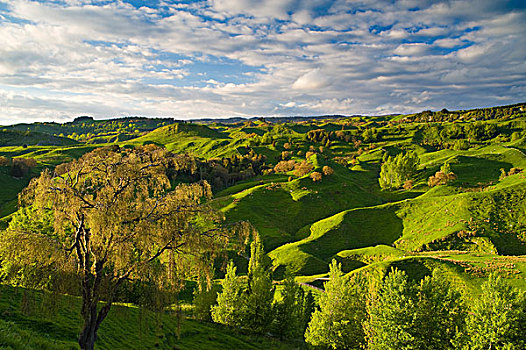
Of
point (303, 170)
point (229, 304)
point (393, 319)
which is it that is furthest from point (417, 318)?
point (303, 170)

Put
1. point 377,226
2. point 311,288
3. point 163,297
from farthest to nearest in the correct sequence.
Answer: point 377,226 → point 311,288 → point 163,297

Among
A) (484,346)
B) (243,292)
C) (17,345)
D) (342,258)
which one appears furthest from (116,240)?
(342,258)

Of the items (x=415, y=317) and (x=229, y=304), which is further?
(x=229, y=304)

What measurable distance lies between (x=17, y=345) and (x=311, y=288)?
55297mm

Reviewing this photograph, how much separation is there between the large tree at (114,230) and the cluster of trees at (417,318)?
2643 centimetres

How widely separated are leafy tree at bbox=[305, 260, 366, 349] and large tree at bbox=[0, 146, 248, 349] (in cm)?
2719

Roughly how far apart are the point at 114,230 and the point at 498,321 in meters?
35.2

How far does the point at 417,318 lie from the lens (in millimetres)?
32094

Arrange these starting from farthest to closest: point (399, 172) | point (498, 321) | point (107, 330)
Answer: point (399, 172), point (107, 330), point (498, 321)

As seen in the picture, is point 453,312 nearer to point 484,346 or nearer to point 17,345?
point 484,346

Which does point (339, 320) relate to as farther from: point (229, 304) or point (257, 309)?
point (229, 304)

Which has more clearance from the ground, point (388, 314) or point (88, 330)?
point (88, 330)

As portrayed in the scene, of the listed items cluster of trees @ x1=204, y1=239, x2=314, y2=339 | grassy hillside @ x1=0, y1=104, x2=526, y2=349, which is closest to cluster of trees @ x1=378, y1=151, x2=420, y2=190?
grassy hillside @ x1=0, y1=104, x2=526, y2=349

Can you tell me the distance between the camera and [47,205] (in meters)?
14.6
